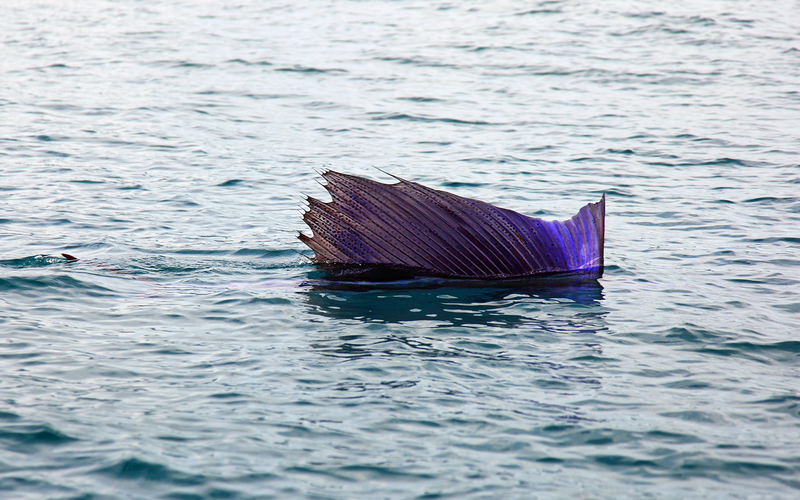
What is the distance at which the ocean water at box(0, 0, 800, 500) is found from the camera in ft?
13.6

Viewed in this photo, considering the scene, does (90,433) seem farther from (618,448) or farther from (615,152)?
(615,152)

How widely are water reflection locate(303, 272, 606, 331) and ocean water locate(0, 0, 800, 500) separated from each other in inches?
1.1

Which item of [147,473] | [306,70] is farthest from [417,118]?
[147,473]

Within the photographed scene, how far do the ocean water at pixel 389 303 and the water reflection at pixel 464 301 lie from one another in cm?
3

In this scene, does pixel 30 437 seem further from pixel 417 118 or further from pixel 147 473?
pixel 417 118

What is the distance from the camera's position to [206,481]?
3914 mm

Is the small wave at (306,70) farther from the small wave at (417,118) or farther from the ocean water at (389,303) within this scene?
the small wave at (417,118)

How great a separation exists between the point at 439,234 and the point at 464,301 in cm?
58

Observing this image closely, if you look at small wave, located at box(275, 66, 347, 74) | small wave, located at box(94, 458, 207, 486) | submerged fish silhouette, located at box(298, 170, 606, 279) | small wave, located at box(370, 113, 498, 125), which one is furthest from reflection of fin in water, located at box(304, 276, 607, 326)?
small wave, located at box(275, 66, 347, 74)

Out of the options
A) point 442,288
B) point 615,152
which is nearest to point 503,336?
point 442,288

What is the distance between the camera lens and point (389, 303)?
250 inches

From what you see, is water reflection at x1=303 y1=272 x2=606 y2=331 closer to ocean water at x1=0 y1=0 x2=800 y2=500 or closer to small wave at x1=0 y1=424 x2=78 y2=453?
ocean water at x1=0 y1=0 x2=800 y2=500

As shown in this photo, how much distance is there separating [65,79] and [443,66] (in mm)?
8185

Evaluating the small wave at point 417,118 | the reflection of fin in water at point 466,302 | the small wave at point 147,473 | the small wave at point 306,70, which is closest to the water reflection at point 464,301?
the reflection of fin in water at point 466,302
